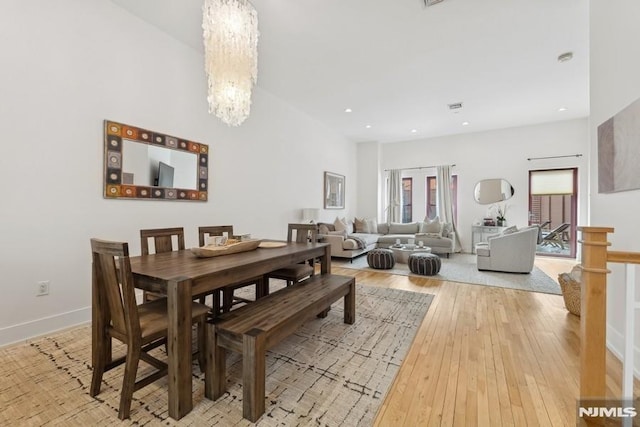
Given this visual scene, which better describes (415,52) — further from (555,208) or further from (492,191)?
(555,208)

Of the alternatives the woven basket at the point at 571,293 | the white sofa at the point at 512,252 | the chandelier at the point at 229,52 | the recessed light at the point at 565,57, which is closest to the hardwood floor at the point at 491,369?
the woven basket at the point at 571,293

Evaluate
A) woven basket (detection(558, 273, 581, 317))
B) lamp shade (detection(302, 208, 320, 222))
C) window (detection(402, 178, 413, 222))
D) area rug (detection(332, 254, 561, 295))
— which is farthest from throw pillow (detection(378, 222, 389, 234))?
woven basket (detection(558, 273, 581, 317))

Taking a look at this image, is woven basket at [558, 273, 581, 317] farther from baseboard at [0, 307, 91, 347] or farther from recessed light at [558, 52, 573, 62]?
baseboard at [0, 307, 91, 347]

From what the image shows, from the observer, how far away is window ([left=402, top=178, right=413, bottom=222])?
7.93 meters

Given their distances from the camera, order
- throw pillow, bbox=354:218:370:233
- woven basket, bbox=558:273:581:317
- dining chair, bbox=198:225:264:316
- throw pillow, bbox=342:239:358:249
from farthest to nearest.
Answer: throw pillow, bbox=354:218:370:233
throw pillow, bbox=342:239:358:249
woven basket, bbox=558:273:581:317
dining chair, bbox=198:225:264:316

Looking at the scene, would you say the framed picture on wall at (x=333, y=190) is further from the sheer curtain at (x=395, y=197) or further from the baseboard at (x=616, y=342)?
the baseboard at (x=616, y=342)

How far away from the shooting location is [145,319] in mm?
1607

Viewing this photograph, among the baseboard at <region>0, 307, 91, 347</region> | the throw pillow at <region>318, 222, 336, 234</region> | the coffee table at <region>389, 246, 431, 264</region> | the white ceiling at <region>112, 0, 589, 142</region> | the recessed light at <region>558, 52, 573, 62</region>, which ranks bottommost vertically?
the baseboard at <region>0, 307, 91, 347</region>

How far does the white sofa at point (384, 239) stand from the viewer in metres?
5.64

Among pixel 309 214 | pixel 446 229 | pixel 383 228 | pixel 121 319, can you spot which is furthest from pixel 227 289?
pixel 446 229

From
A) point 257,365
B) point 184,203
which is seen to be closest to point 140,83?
point 184,203

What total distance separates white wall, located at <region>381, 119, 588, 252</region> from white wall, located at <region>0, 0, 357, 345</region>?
6.07m

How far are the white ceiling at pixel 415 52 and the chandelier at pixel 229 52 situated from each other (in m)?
0.51

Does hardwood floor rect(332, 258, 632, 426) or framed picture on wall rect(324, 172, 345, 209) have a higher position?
framed picture on wall rect(324, 172, 345, 209)
